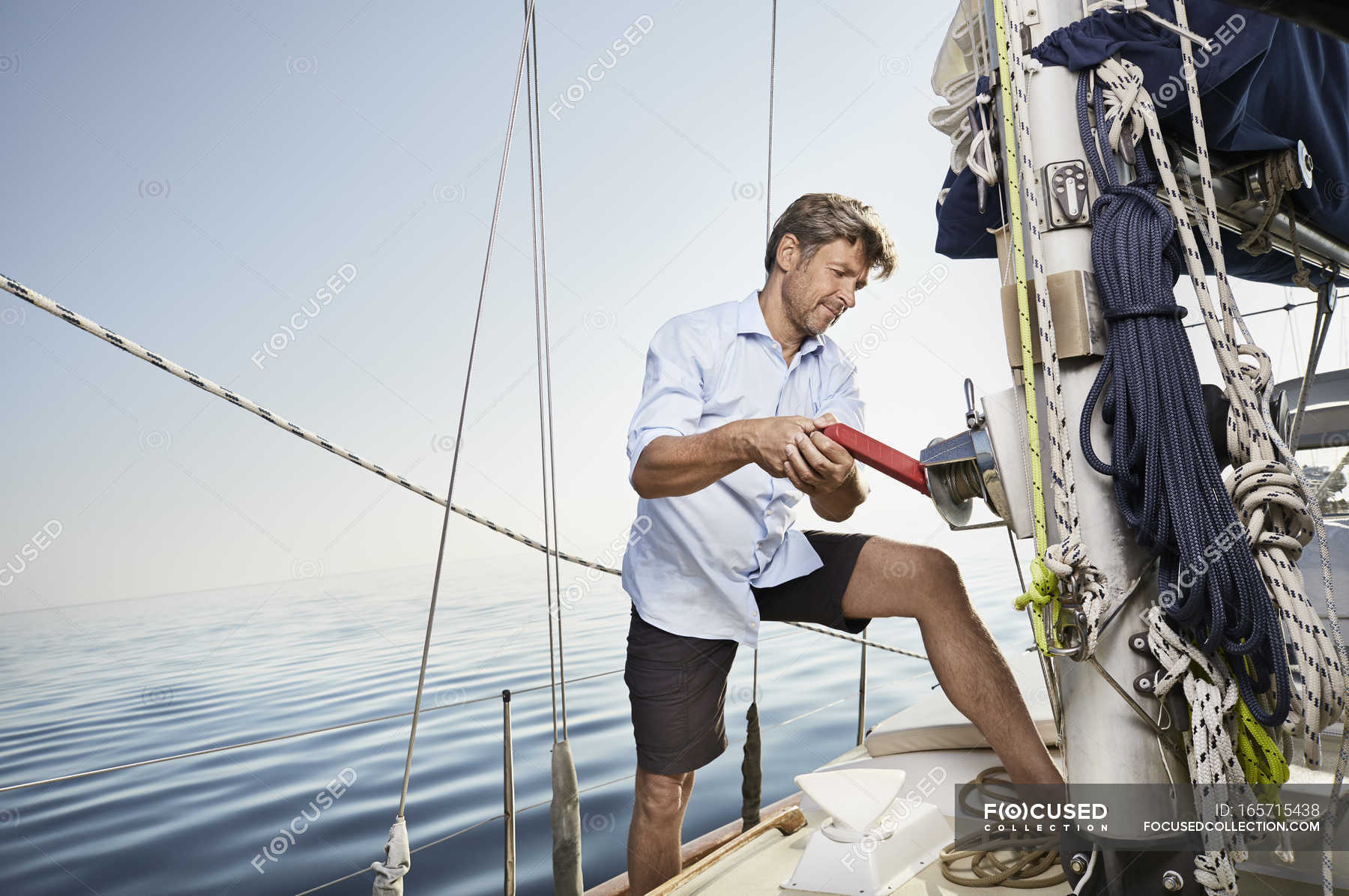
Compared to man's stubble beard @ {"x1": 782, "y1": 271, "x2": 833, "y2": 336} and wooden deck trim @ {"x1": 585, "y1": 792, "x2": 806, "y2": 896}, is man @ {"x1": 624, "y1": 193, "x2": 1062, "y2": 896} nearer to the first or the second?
man's stubble beard @ {"x1": 782, "y1": 271, "x2": 833, "y2": 336}

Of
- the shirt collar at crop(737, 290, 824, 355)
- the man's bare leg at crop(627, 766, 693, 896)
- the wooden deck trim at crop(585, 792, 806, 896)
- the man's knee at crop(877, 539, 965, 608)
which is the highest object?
the shirt collar at crop(737, 290, 824, 355)

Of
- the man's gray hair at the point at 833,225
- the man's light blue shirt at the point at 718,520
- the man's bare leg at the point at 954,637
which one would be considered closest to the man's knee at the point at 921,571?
the man's bare leg at the point at 954,637

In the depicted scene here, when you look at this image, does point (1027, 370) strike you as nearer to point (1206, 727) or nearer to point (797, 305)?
point (1206, 727)

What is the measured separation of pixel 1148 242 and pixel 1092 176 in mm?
124

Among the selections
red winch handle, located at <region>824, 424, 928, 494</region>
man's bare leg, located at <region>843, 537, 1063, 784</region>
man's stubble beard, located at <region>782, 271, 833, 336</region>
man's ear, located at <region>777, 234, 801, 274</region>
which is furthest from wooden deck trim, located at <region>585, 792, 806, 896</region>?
man's ear, located at <region>777, 234, 801, 274</region>

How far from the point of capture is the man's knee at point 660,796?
161 cm

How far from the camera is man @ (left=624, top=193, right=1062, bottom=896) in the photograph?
1.49 metres

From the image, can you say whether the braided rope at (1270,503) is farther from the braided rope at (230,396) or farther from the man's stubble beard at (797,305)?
the braided rope at (230,396)

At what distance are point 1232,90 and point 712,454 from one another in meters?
0.95

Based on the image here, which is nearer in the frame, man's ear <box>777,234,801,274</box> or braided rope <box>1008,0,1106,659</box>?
braided rope <box>1008,0,1106,659</box>

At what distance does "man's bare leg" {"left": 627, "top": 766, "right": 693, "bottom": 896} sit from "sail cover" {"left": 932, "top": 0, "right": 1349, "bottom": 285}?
123cm

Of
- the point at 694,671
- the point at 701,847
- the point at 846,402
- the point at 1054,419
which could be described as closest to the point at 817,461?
the point at 1054,419

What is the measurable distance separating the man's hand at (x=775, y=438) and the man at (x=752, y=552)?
12 centimetres

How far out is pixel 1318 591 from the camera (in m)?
2.29
